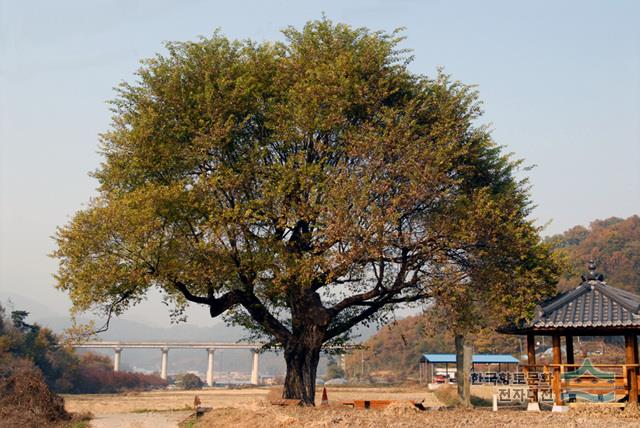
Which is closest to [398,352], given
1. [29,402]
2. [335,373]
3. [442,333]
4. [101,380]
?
[335,373]

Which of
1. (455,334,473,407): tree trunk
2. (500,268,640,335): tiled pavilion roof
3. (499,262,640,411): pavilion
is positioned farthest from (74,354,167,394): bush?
(500,268,640,335): tiled pavilion roof

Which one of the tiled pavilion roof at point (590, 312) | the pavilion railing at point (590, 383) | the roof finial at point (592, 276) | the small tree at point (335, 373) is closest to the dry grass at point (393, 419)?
the pavilion railing at point (590, 383)

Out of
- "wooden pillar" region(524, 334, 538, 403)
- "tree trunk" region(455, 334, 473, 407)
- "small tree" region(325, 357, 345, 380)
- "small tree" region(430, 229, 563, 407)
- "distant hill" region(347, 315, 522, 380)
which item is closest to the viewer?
"wooden pillar" region(524, 334, 538, 403)

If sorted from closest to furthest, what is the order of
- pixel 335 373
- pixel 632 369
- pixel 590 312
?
1. pixel 632 369
2. pixel 590 312
3. pixel 335 373

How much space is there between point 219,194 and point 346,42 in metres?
9.52

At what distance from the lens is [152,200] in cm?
3191

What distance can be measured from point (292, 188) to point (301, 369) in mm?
9686

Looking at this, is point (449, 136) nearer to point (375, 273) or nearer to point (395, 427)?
point (375, 273)

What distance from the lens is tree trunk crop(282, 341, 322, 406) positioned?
1447 inches

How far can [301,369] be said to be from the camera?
121ft

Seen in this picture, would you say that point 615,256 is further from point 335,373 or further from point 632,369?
point 632,369

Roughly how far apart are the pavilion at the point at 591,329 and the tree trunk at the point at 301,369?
10278mm

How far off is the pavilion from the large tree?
4079 mm

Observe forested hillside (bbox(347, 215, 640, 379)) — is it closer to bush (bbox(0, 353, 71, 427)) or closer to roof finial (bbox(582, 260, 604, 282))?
roof finial (bbox(582, 260, 604, 282))
